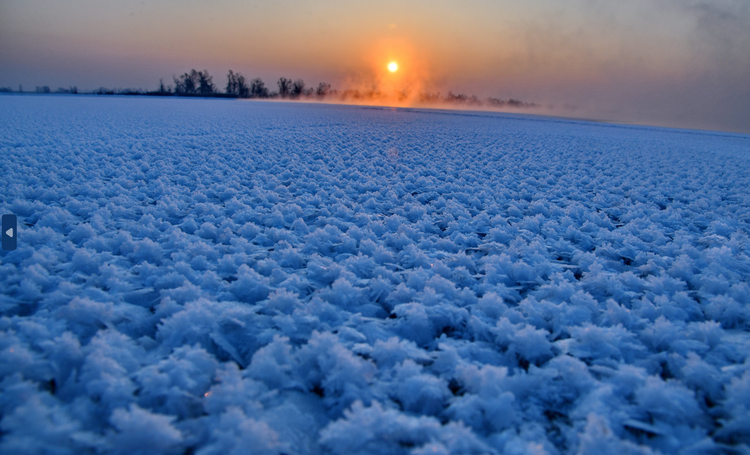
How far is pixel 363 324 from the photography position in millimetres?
1900

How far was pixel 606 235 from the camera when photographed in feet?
10.5

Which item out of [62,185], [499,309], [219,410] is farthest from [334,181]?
[219,410]

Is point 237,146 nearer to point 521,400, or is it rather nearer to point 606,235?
point 606,235

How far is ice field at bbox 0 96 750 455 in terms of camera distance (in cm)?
130

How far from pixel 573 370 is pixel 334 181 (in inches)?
141

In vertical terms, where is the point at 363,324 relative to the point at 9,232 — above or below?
below

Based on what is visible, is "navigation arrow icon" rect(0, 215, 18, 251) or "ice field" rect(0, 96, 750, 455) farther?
"navigation arrow icon" rect(0, 215, 18, 251)

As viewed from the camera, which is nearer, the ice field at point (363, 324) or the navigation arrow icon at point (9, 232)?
the ice field at point (363, 324)

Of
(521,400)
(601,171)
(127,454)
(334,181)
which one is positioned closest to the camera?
A: (127,454)

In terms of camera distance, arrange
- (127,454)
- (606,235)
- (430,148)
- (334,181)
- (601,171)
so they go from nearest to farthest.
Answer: (127,454), (606,235), (334,181), (601,171), (430,148)

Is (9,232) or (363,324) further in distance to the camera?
(9,232)

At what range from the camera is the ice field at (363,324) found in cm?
130

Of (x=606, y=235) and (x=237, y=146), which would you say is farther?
(x=237, y=146)

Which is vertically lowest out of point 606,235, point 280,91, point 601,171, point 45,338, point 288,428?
point 288,428
